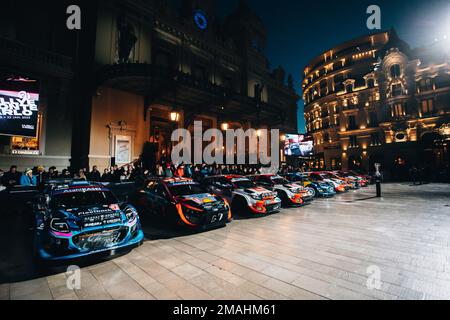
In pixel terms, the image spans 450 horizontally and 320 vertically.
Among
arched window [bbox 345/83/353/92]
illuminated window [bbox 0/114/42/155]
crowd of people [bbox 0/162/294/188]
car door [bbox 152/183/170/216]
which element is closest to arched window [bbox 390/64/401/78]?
arched window [bbox 345/83/353/92]

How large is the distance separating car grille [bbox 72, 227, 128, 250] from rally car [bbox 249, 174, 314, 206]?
706 centimetres

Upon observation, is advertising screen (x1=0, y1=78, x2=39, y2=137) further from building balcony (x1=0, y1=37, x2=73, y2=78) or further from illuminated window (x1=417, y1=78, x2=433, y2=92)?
illuminated window (x1=417, y1=78, x2=433, y2=92)

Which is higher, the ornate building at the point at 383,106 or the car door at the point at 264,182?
the ornate building at the point at 383,106

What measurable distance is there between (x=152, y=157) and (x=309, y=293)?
1422cm

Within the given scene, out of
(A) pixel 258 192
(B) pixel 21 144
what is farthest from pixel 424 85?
(B) pixel 21 144

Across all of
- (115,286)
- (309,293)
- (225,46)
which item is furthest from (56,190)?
(225,46)

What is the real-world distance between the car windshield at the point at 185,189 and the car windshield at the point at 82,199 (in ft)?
5.72

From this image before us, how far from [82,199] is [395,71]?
Answer: 46175mm

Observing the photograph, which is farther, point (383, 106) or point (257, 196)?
point (383, 106)

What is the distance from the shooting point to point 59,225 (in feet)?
13.0

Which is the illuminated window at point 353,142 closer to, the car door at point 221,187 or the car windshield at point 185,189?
the car door at point 221,187

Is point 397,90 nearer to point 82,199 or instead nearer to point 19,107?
point 82,199

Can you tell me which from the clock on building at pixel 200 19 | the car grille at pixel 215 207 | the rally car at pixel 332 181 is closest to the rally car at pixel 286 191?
the rally car at pixel 332 181

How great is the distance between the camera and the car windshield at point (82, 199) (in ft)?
15.9
